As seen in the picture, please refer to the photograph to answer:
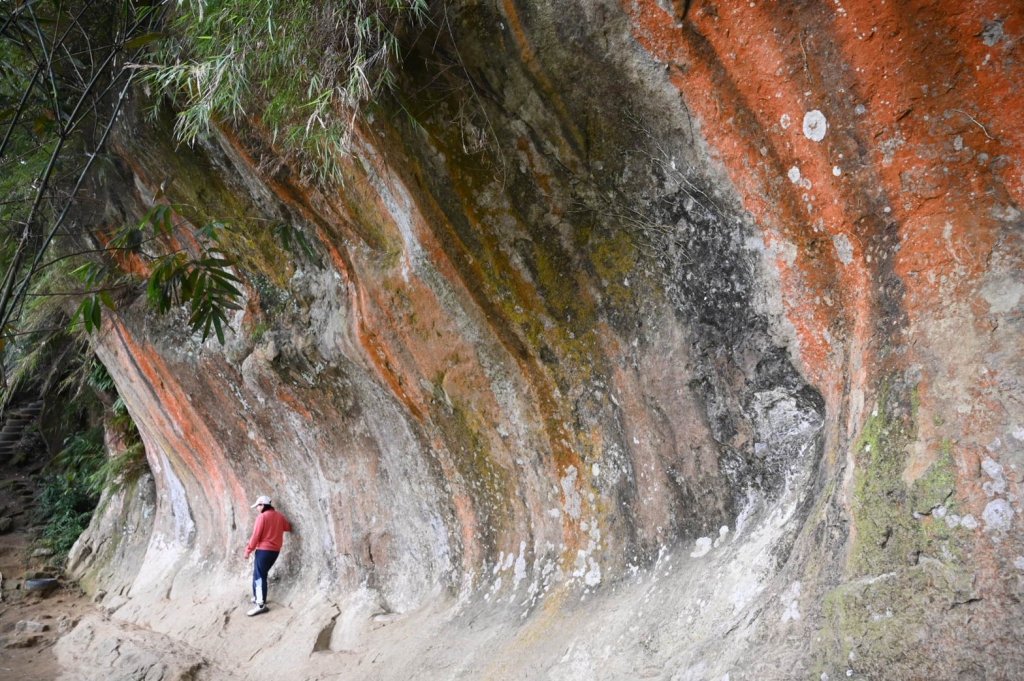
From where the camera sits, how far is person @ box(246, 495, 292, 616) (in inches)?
286

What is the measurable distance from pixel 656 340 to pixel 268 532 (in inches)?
194

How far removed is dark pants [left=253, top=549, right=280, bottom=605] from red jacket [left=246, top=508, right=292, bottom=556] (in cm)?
7

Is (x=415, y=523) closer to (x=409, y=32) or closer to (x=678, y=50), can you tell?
(x=409, y=32)

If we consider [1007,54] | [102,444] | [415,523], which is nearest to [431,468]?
[415,523]

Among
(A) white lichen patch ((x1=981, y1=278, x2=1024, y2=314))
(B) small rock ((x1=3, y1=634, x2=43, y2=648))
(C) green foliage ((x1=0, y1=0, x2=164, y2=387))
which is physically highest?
(C) green foliage ((x1=0, y1=0, x2=164, y2=387))

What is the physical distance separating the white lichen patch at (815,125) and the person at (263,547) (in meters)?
6.15

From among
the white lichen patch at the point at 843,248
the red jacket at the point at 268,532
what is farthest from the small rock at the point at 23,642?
the white lichen patch at the point at 843,248

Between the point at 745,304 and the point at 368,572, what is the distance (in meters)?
4.39

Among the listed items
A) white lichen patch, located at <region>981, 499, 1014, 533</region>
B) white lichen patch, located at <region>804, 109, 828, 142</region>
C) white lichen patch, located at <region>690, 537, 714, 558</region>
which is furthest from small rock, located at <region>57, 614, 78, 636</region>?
white lichen patch, located at <region>981, 499, 1014, 533</region>

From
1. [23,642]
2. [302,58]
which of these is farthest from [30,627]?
[302,58]

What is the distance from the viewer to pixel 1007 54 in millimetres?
2492

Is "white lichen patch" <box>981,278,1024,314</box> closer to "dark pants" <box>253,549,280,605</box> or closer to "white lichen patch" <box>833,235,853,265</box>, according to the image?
"white lichen patch" <box>833,235,853,265</box>

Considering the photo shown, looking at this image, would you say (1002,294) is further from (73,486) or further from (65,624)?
(73,486)

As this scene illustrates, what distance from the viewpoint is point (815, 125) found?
294 centimetres
